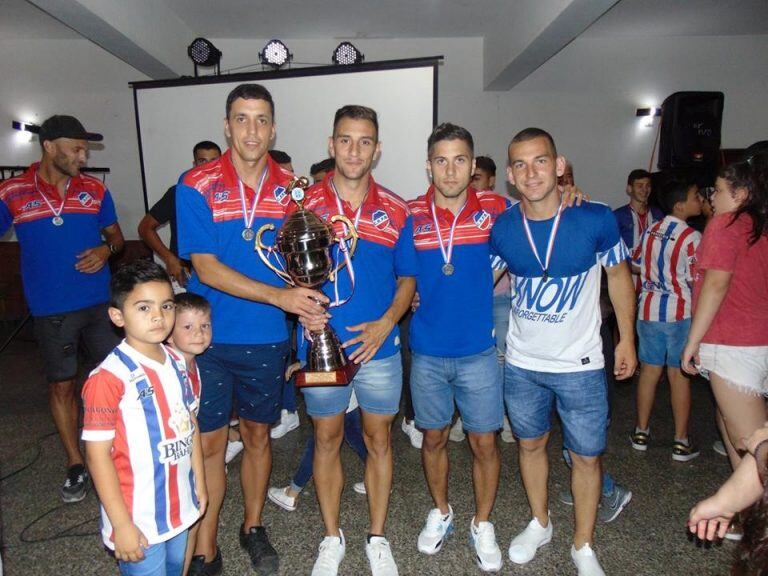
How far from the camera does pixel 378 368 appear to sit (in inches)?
79.7

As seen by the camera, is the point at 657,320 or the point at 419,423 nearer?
the point at 419,423

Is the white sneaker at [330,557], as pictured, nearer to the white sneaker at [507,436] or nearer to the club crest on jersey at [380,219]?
the club crest on jersey at [380,219]

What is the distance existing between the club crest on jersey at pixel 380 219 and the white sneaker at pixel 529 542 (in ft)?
4.79

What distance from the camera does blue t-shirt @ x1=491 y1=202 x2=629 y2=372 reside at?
6.44 feet

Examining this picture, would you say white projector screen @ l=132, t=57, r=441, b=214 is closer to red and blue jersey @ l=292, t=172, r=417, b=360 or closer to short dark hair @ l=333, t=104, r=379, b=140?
short dark hair @ l=333, t=104, r=379, b=140

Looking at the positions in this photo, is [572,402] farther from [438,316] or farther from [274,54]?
[274,54]

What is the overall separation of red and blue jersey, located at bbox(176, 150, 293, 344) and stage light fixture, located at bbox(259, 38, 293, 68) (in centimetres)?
371

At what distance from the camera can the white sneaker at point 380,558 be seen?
2094 millimetres

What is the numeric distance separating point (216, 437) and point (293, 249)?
85cm

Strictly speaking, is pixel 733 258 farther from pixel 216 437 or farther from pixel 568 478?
pixel 216 437

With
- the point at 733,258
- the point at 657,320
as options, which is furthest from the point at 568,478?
the point at 733,258

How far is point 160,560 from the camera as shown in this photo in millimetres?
1539

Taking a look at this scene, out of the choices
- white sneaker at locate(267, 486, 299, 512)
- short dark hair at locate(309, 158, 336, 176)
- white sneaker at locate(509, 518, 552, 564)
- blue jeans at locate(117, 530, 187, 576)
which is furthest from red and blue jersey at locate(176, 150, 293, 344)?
short dark hair at locate(309, 158, 336, 176)

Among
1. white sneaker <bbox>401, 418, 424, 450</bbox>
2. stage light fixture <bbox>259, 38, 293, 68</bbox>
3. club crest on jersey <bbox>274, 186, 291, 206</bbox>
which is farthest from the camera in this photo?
stage light fixture <bbox>259, 38, 293, 68</bbox>
